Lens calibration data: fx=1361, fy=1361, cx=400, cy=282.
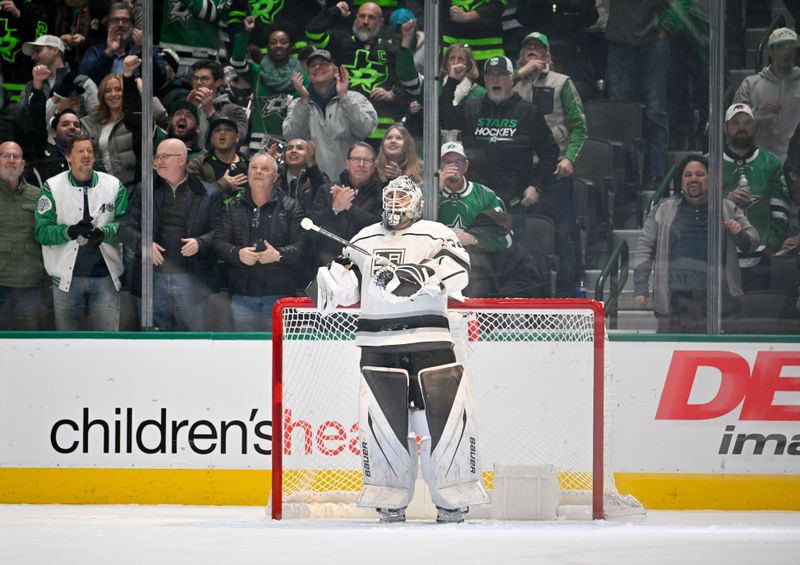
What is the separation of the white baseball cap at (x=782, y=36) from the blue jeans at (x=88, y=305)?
10.9 feet

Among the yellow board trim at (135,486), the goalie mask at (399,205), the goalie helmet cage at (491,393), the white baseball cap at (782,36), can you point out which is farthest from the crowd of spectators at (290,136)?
the goalie mask at (399,205)

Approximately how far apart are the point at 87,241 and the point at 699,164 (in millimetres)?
2934

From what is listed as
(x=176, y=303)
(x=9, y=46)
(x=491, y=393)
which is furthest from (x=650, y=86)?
(x=9, y=46)

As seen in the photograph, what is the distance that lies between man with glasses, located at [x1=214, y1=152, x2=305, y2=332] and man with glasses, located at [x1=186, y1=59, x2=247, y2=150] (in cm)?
22

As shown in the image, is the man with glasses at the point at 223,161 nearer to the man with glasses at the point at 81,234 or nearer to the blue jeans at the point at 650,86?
the man with glasses at the point at 81,234

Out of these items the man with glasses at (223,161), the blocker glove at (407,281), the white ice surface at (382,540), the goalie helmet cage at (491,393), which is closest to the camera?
the white ice surface at (382,540)

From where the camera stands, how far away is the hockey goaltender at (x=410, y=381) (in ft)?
17.0

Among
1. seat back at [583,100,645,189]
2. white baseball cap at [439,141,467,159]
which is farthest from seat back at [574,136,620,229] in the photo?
white baseball cap at [439,141,467,159]

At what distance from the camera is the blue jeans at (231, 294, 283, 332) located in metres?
6.50

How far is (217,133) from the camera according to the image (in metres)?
6.59

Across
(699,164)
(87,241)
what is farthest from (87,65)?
(699,164)

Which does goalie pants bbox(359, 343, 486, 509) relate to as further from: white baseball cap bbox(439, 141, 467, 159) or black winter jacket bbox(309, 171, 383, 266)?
white baseball cap bbox(439, 141, 467, 159)

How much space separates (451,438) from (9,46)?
10.2 feet

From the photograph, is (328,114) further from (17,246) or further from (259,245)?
(17,246)
